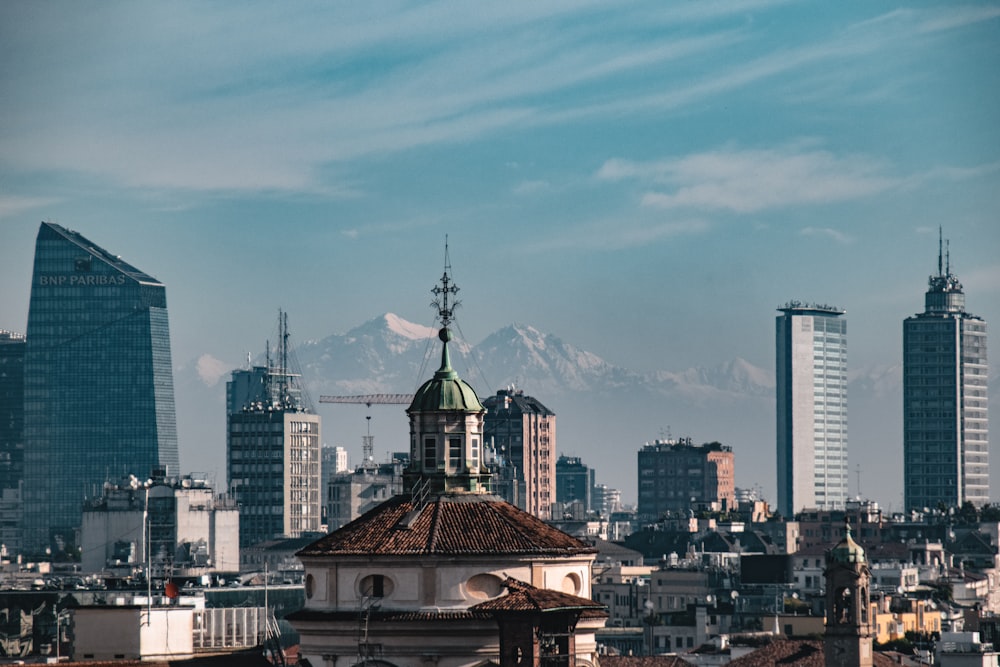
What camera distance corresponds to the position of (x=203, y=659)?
3637 inches

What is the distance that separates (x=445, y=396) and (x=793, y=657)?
4241 inches

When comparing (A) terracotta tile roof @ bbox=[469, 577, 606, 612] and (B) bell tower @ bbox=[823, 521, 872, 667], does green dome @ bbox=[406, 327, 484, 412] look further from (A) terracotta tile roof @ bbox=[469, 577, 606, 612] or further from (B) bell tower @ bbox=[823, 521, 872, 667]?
(B) bell tower @ bbox=[823, 521, 872, 667]

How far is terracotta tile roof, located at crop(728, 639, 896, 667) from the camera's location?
190 m

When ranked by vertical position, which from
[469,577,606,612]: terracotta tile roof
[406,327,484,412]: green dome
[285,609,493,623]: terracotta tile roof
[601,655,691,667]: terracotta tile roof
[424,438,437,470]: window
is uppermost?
[406,327,484,412]: green dome

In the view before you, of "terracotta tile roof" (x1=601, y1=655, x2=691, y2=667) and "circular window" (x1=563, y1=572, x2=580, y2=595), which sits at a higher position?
"circular window" (x1=563, y1=572, x2=580, y2=595)

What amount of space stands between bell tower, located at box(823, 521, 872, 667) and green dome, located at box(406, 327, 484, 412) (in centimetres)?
9395

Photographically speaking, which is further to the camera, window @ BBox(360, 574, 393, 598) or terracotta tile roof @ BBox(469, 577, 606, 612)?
window @ BBox(360, 574, 393, 598)

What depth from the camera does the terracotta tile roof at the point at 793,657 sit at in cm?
18988

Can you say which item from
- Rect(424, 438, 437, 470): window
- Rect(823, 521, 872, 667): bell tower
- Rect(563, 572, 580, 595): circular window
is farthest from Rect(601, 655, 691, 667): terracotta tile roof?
Rect(563, 572, 580, 595): circular window

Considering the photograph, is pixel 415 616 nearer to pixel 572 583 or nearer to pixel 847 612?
pixel 572 583

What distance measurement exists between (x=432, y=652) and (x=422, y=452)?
27.2 feet

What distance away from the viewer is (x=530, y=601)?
8262 cm

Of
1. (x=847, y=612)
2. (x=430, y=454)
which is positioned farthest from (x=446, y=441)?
(x=847, y=612)

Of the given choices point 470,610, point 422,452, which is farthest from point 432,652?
point 422,452
